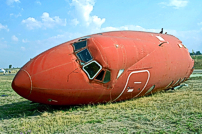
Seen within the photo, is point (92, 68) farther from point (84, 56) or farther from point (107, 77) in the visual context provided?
point (107, 77)

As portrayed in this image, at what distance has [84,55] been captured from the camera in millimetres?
8695

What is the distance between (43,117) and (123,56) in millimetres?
4697

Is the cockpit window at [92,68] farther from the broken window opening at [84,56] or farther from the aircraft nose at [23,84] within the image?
the aircraft nose at [23,84]

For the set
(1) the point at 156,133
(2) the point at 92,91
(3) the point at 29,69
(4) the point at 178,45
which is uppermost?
(4) the point at 178,45

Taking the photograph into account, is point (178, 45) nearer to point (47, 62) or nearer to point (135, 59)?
point (135, 59)

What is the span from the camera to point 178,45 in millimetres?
13234

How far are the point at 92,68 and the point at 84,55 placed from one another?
749mm

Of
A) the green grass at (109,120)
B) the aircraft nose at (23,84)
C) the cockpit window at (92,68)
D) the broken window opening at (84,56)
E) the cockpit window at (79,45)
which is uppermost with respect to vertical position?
the cockpit window at (79,45)

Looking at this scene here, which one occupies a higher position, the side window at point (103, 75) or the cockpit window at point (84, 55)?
the cockpit window at point (84, 55)

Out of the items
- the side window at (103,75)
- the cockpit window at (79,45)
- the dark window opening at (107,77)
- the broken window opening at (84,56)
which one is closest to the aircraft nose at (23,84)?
the broken window opening at (84,56)

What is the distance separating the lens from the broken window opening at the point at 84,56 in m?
8.56

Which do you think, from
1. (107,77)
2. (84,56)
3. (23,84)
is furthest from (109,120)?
(23,84)

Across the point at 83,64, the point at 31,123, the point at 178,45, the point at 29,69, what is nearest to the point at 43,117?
the point at 31,123

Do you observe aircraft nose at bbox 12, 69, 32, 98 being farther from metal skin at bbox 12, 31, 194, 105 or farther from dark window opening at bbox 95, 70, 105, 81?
dark window opening at bbox 95, 70, 105, 81
